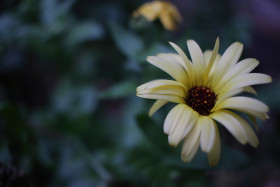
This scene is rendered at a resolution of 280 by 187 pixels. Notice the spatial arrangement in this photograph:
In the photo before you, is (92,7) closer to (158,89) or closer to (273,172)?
(158,89)

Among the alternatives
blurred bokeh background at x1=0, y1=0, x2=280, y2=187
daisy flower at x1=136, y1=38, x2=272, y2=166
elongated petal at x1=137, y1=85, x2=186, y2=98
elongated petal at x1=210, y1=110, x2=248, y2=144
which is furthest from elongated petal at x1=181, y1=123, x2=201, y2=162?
blurred bokeh background at x1=0, y1=0, x2=280, y2=187

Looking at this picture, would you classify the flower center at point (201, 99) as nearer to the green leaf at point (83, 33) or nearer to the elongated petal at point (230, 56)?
the elongated petal at point (230, 56)

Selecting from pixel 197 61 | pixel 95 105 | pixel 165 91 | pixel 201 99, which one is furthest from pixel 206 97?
pixel 95 105

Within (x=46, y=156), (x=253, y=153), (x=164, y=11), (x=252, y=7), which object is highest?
(x=164, y=11)

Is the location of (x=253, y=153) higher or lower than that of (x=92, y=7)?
lower

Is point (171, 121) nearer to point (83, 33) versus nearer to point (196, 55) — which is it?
point (196, 55)

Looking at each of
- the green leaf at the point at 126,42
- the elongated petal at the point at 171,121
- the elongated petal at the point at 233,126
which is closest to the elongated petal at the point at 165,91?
the elongated petal at the point at 171,121

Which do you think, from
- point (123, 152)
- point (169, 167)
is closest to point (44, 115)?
point (123, 152)

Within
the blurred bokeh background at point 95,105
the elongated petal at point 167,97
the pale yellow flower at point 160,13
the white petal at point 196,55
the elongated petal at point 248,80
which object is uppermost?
the pale yellow flower at point 160,13
